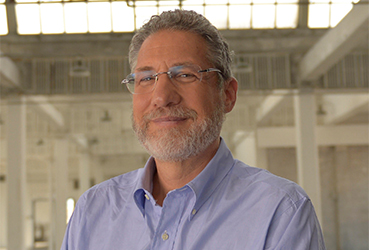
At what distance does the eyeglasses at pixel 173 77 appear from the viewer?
89.5 inches

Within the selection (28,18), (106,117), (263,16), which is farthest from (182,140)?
(106,117)

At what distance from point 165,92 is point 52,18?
577 inches

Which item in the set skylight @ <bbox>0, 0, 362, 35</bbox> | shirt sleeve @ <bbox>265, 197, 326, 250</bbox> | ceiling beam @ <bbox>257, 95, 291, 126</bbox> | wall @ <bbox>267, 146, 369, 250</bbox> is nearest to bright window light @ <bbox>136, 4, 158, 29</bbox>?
skylight @ <bbox>0, 0, 362, 35</bbox>

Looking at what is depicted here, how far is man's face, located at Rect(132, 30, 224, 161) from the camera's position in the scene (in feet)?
7.43

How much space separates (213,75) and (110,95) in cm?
1613

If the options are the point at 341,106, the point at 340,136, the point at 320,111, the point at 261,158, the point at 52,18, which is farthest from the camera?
the point at 340,136

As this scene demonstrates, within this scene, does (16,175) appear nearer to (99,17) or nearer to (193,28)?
(99,17)

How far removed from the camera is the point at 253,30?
16078 millimetres

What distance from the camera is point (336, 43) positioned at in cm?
1380

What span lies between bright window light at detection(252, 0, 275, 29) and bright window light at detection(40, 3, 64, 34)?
21.8 ft

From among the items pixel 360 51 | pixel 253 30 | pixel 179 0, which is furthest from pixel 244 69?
pixel 360 51

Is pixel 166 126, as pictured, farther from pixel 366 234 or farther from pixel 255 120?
pixel 366 234

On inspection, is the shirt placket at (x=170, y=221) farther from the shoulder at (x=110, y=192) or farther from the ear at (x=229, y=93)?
the ear at (x=229, y=93)

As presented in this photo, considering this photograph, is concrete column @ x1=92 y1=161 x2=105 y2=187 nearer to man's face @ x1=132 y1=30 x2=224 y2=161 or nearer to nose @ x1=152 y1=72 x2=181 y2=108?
man's face @ x1=132 y1=30 x2=224 y2=161
